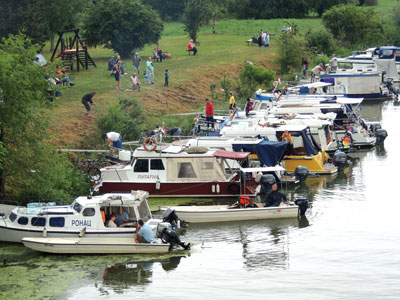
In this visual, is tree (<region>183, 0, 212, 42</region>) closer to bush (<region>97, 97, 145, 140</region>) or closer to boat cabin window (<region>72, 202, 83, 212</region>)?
bush (<region>97, 97, 145, 140</region>)

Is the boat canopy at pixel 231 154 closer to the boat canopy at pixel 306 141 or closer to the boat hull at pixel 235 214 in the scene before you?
the boat hull at pixel 235 214

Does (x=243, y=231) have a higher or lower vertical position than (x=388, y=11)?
lower

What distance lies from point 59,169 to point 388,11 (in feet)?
270

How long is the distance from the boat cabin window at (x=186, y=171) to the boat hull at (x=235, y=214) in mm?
3566

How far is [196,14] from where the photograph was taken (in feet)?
247

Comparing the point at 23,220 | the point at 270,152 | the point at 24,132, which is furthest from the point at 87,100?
the point at 23,220

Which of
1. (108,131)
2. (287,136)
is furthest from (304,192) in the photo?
(108,131)

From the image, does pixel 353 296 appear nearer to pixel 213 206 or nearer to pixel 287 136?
pixel 213 206

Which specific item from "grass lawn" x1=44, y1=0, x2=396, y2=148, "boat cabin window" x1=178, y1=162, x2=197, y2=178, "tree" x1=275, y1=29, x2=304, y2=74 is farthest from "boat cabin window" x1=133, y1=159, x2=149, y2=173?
"tree" x1=275, y1=29, x2=304, y2=74

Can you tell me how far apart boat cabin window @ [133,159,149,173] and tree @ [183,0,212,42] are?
4256 centimetres

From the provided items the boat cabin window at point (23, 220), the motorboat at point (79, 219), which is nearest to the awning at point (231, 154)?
the motorboat at point (79, 219)

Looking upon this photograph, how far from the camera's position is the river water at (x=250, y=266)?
24531 millimetres

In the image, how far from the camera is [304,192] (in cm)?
3631

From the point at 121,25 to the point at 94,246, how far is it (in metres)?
34.9
